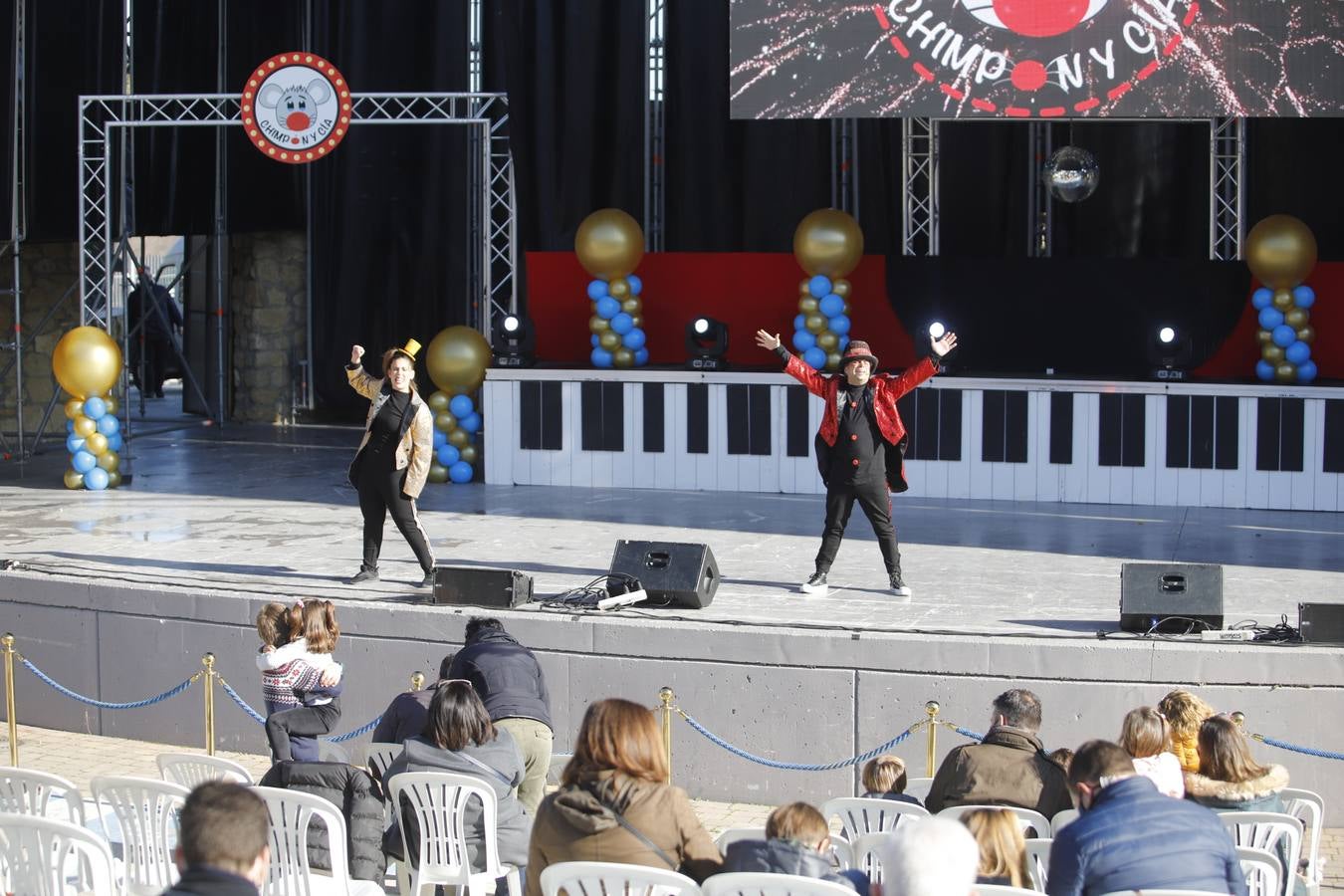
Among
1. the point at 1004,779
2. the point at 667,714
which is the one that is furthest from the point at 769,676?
the point at 1004,779

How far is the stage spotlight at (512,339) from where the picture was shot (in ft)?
43.0

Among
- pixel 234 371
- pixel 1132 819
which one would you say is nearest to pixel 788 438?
pixel 234 371

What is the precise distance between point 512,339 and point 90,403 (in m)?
3.20

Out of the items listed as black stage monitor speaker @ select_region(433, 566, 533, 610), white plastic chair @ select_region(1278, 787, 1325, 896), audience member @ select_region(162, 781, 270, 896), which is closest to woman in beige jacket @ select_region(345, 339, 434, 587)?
black stage monitor speaker @ select_region(433, 566, 533, 610)

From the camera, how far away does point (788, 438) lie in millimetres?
12805

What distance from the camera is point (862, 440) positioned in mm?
8797

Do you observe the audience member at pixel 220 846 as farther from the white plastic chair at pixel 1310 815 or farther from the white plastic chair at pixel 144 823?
the white plastic chair at pixel 1310 815

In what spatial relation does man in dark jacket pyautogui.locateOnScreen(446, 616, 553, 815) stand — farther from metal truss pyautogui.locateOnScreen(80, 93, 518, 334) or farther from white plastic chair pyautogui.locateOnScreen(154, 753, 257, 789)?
metal truss pyautogui.locateOnScreen(80, 93, 518, 334)

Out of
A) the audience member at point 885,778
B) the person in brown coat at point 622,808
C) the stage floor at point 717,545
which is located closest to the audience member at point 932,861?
the person in brown coat at point 622,808

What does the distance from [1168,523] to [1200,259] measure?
271 centimetres

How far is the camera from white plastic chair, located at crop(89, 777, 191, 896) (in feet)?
16.8

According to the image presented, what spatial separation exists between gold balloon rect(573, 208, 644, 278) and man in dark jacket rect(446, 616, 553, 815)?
6.95 metres

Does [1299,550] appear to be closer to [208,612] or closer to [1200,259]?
[1200,259]

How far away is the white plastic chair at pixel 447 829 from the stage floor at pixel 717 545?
9.48 feet
